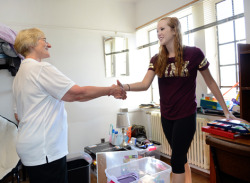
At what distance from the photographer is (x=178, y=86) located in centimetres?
123

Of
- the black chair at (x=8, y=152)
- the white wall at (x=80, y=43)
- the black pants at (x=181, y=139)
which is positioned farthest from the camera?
the white wall at (x=80, y=43)

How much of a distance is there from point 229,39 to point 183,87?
4.76ft

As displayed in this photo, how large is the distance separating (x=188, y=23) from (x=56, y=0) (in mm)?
1930

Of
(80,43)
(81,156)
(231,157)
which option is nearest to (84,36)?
(80,43)

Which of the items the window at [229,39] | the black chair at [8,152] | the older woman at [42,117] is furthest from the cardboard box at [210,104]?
the black chair at [8,152]

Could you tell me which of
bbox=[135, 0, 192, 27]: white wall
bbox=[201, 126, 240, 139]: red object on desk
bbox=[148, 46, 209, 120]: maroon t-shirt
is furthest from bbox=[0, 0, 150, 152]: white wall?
bbox=[201, 126, 240, 139]: red object on desk

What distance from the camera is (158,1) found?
2965 millimetres

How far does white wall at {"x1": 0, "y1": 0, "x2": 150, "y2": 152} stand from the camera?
261 centimetres

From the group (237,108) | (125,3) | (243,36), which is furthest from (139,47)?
(237,108)

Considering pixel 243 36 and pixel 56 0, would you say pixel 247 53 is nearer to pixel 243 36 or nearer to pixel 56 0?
pixel 243 36

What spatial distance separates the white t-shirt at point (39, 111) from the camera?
1.03m

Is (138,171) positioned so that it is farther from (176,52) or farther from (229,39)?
(229,39)

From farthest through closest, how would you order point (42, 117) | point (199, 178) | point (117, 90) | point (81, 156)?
point (199, 178) < point (81, 156) < point (117, 90) < point (42, 117)

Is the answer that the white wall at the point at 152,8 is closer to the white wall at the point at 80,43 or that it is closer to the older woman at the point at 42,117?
the white wall at the point at 80,43
